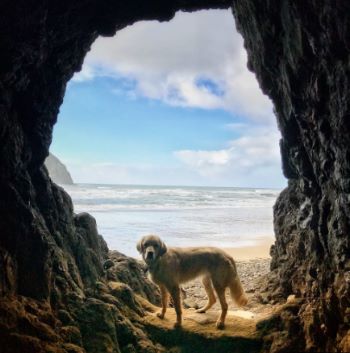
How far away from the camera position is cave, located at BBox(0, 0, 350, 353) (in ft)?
19.9

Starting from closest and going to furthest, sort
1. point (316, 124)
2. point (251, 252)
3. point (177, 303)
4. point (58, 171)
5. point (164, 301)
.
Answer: point (316, 124) < point (177, 303) < point (164, 301) < point (251, 252) < point (58, 171)

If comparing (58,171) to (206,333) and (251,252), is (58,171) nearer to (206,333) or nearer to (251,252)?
(251,252)

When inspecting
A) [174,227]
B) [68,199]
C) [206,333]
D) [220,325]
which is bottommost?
[174,227]

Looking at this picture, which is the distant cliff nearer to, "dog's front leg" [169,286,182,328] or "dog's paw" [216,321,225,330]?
"dog's front leg" [169,286,182,328]

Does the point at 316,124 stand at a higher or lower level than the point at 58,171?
lower

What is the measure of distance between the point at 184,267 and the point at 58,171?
115169 millimetres

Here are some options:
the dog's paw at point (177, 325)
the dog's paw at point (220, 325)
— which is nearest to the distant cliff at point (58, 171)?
the dog's paw at point (177, 325)

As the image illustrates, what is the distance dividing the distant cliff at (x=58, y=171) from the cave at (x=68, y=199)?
10961cm

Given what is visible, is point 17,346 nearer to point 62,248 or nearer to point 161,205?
point 62,248

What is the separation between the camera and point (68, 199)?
9.30 meters

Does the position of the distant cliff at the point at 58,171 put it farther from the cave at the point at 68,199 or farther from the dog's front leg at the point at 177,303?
the dog's front leg at the point at 177,303

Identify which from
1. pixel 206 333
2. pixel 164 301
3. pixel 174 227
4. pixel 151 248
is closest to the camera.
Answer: pixel 206 333

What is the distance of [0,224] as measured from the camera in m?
6.51

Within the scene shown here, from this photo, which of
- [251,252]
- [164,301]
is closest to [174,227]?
[251,252]
